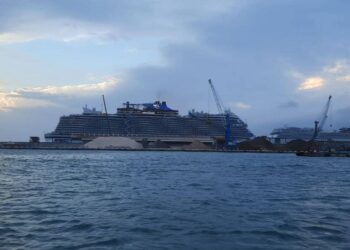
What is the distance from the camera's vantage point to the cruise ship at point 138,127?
133m

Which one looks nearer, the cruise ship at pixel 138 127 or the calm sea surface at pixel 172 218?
the calm sea surface at pixel 172 218

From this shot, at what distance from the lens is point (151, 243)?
11719 millimetres

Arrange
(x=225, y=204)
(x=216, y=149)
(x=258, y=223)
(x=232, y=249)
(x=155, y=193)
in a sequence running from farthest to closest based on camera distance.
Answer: (x=216, y=149)
(x=155, y=193)
(x=225, y=204)
(x=258, y=223)
(x=232, y=249)

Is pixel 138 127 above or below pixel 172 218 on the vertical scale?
above

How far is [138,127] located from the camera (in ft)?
436

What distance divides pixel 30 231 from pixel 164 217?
4.03 meters

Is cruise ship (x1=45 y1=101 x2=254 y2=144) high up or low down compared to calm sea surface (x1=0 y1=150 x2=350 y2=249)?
up

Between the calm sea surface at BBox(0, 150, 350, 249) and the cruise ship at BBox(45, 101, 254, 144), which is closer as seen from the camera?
the calm sea surface at BBox(0, 150, 350, 249)

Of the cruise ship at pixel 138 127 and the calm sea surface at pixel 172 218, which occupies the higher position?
the cruise ship at pixel 138 127

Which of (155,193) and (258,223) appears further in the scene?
(155,193)

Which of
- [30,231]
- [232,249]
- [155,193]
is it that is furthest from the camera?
[155,193]

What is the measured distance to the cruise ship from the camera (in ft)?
435

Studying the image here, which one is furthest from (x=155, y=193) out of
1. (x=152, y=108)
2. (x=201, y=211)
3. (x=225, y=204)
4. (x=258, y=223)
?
(x=152, y=108)

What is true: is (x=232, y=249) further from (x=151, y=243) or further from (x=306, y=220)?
(x=306, y=220)
